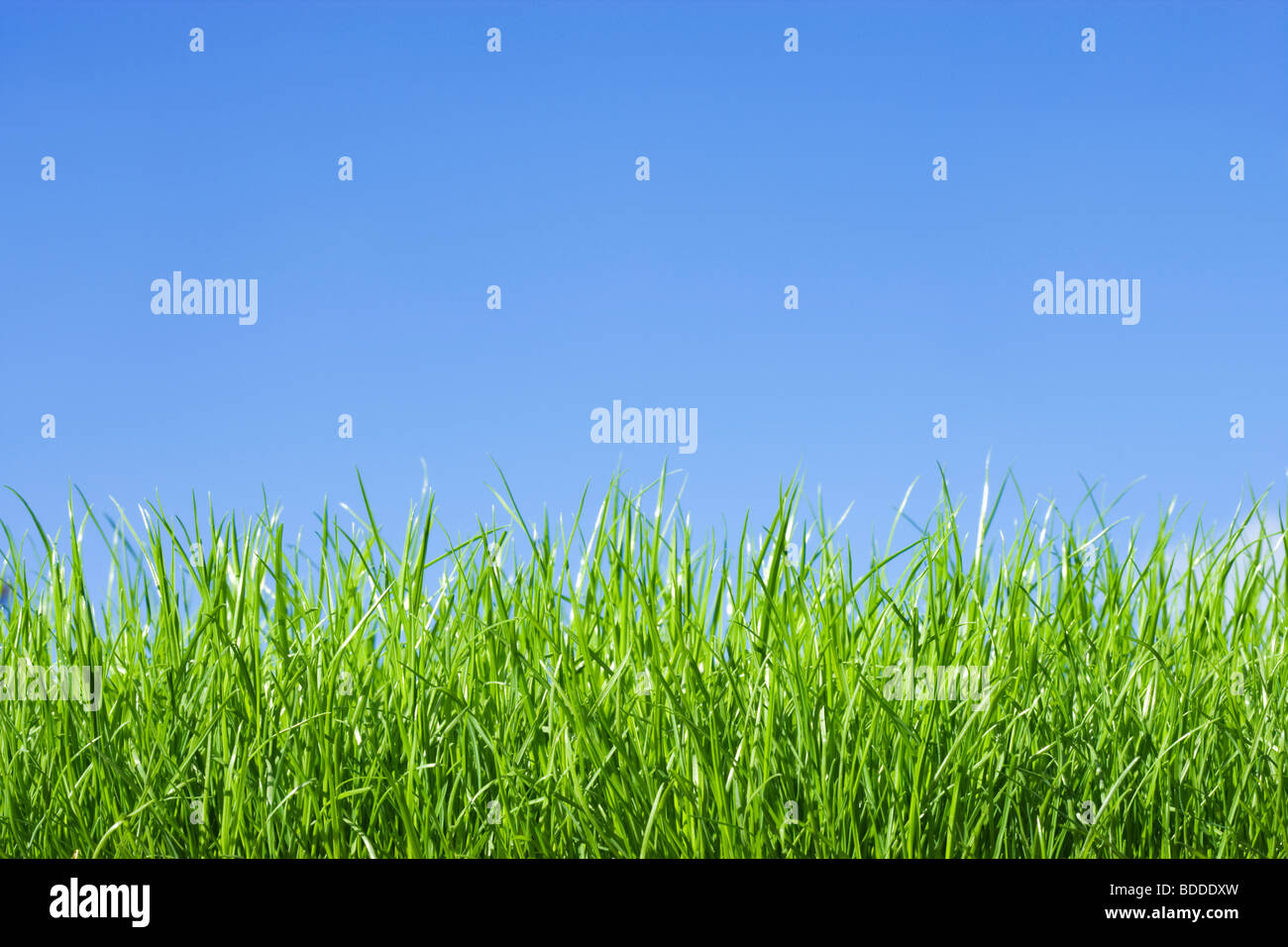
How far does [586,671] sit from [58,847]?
144cm

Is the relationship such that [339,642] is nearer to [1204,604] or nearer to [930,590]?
[930,590]

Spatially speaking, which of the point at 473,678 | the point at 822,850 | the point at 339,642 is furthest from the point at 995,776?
the point at 339,642

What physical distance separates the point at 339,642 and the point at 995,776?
5.94 feet

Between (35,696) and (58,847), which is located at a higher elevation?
(35,696)

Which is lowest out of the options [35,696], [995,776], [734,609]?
[995,776]

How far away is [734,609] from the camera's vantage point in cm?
293

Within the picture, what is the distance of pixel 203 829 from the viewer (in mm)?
2533

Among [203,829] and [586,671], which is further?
[586,671]

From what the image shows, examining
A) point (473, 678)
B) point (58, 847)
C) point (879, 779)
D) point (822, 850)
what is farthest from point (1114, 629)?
point (58, 847)
